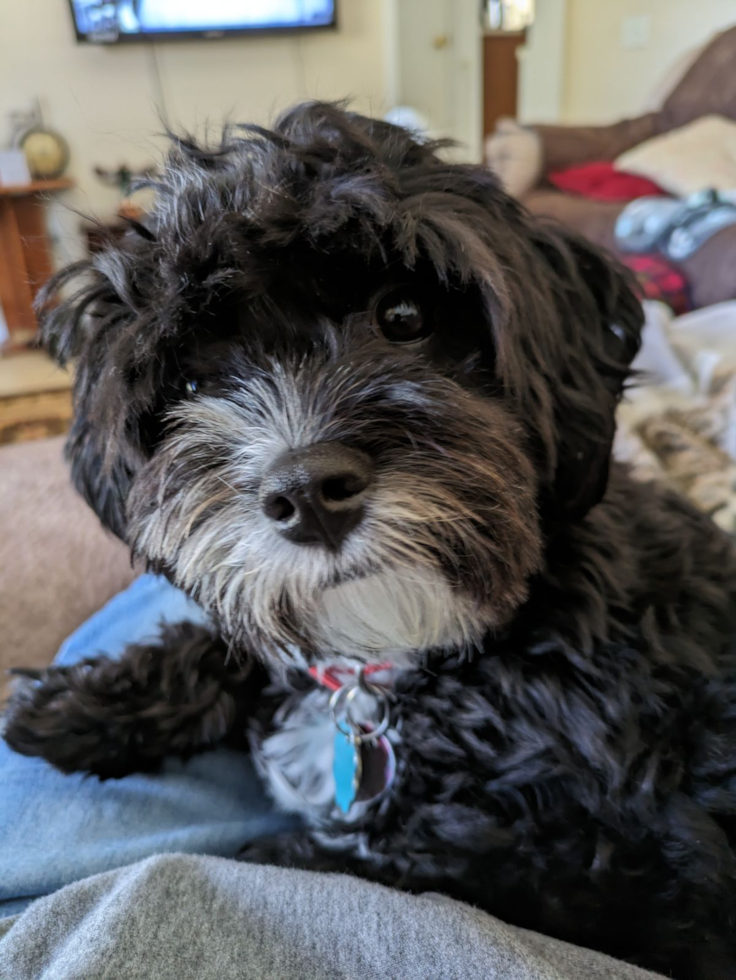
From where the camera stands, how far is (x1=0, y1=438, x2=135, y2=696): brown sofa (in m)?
1.65

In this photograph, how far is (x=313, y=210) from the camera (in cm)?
97

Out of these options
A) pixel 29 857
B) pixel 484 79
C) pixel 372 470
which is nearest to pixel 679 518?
pixel 372 470

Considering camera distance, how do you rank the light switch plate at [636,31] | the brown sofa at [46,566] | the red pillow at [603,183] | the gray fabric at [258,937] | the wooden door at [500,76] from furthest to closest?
the wooden door at [500,76] < the light switch plate at [636,31] < the red pillow at [603,183] < the brown sofa at [46,566] < the gray fabric at [258,937]

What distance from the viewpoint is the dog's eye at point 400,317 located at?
1.06 m

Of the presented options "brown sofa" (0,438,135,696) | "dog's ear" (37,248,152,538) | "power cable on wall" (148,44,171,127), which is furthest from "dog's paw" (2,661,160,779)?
"power cable on wall" (148,44,171,127)

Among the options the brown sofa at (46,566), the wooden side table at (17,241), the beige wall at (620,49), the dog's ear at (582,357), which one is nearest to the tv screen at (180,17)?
the wooden side table at (17,241)

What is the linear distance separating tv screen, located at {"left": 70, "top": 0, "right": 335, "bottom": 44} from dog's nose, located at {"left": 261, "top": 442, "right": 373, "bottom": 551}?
7269mm

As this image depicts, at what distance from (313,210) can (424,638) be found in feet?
1.91

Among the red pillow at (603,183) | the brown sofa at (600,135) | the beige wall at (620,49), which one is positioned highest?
the beige wall at (620,49)

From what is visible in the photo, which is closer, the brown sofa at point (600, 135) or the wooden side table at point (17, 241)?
the brown sofa at point (600, 135)

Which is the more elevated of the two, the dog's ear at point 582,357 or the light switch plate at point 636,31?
the light switch plate at point 636,31

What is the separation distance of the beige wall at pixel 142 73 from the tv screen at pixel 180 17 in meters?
0.18

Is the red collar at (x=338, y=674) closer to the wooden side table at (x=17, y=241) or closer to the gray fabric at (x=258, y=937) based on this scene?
the gray fabric at (x=258, y=937)

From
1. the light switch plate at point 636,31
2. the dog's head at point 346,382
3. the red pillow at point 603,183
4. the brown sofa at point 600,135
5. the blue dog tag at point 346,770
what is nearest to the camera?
the dog's head at point 346,382
